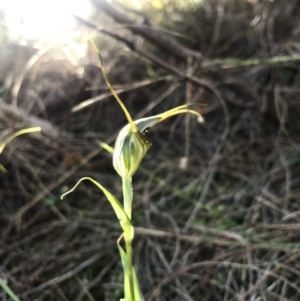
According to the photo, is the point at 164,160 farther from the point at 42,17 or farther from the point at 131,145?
the point at 131,145

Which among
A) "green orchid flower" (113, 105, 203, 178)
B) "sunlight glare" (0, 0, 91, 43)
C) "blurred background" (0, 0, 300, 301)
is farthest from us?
"sunlight glare" (0, 0, 91, 43)

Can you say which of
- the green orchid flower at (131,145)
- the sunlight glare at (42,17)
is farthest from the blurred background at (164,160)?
the green orchid flower at (131,145)

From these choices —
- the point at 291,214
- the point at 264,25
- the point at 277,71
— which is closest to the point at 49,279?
the point at 291,214

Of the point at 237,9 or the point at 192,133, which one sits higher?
the point at 237,9

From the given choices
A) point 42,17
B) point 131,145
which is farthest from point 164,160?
point 131,145

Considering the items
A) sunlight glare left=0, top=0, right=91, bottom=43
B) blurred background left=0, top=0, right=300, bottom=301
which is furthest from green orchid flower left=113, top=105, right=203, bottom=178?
sunlight glare left=0, top=0, right=91, bottom=43

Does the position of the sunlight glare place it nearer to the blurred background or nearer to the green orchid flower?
the blurred background

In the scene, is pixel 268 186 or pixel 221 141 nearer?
pixel 268 186

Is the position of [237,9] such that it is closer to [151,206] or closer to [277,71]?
[277,71]

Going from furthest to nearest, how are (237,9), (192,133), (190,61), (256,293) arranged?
(237,9) < (192,133) < (190,61) < (256,293)
